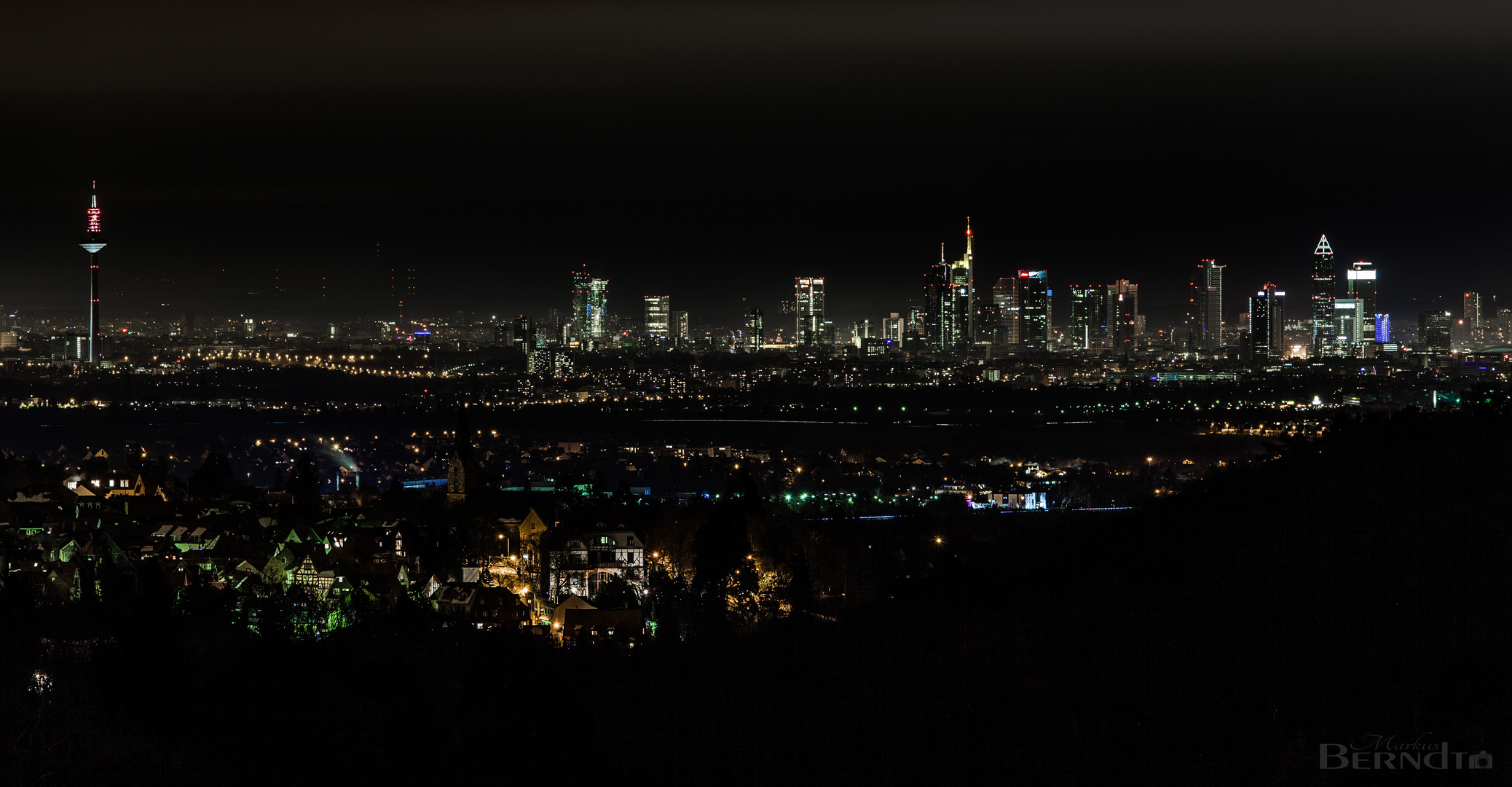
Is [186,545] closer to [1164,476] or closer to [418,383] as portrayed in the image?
[1164,476]

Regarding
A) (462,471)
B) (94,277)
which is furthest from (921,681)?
(94,277)

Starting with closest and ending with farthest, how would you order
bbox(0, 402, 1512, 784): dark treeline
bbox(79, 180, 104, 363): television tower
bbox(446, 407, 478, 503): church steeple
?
bbox(0, 402, 1512, 784): dark treeline → bbox(446, 407, 478, 503): church steeple → bbox(79, 180, 104, 363): television tower

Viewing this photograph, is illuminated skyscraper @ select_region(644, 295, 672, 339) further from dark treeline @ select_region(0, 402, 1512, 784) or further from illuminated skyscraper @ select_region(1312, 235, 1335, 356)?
dark treeline @ select_region(0, 402, 1512, 784)

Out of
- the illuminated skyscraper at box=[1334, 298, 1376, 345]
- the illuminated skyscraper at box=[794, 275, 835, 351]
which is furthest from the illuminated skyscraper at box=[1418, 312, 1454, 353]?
the illuminated skyscraper at box=[794, 275, 835, 351]

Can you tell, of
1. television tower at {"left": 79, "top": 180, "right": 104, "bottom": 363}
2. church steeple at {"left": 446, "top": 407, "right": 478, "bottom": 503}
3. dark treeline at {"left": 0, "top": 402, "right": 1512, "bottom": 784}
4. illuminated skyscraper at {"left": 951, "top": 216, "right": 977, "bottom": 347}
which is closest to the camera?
dark treeline at {"left": 0, "top": 402, "right": 1512, "bottom": 784}

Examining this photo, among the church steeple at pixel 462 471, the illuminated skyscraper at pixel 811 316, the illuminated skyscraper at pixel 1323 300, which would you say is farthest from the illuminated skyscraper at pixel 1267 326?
the church steeple at pixel 462 471
